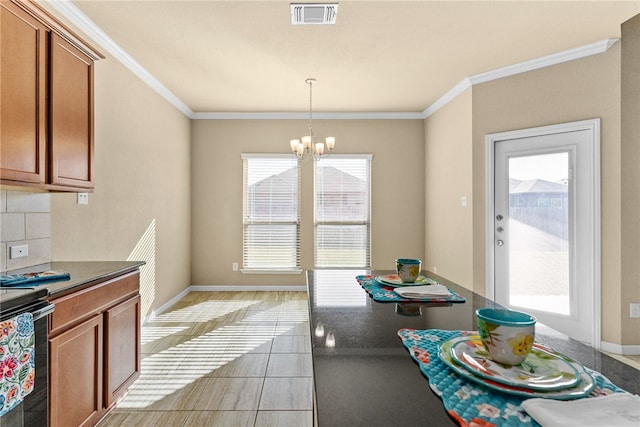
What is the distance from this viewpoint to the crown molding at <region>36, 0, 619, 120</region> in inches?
106

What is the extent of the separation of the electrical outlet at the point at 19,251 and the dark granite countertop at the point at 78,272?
86 mm

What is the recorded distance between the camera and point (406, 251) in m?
5.41

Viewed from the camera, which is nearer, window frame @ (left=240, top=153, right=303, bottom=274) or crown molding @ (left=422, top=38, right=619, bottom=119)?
crown molding @ (left=422, top=38, right=619, bottom=119)

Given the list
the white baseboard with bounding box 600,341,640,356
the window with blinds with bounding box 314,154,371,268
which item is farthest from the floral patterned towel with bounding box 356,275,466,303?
the window with blinds with bounding box 314,154,371,268

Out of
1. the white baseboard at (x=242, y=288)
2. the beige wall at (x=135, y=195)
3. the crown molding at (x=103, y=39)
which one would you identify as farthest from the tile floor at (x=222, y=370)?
the crown molding at (x=103, y=39)

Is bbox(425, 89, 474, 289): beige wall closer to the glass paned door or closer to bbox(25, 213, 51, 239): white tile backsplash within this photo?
the glass paned door

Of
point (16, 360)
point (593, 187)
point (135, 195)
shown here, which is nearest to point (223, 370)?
point (16, 360)

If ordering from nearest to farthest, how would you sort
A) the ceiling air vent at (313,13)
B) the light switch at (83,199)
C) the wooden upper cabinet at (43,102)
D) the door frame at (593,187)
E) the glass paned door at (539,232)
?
1. the wooden upper cabinet at (43,102)
2. the ceiling air vent at (313,13)
3. the light switch at (83,199)
4. the door frame at (593,187)
5. the glass paned door at (539,232)

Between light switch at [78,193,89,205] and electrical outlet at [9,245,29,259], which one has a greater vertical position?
light switch at [78,193,89,205]

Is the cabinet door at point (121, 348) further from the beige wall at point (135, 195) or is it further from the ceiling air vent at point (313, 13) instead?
the ceiling air vent at point (313, 13)

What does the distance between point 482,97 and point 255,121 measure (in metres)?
3.17

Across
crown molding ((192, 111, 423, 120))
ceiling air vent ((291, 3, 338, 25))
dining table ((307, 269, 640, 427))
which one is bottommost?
dining table ((307, 269, 640, 427))

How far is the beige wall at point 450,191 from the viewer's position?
4027mm

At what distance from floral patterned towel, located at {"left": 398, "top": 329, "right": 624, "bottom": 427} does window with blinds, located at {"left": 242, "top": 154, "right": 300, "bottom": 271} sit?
4638mm
